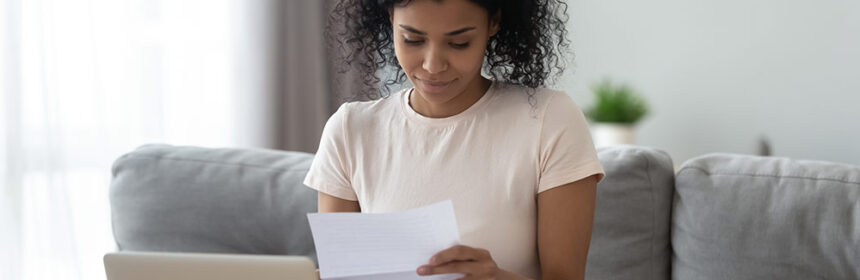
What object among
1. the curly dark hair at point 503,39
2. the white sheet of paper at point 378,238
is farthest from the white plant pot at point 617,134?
the white sheet of paper at point 378,238

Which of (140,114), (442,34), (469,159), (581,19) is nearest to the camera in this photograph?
(442,34)

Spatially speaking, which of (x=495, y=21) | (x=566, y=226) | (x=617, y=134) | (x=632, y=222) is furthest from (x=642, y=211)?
(x=617, y=134)

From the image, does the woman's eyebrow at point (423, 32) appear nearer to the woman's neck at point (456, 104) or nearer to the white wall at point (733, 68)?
the woman's neck at point (456, 104)

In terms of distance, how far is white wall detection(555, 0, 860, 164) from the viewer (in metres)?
3.74

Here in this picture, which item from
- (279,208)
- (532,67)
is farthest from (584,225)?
(279,208)

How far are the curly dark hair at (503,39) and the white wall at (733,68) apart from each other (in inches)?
84.6

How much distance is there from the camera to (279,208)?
5.82ft

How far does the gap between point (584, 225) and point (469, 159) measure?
0.22 metres

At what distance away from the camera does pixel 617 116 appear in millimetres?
4016

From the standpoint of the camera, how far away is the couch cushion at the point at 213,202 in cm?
177

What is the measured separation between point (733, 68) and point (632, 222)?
279 centimetres

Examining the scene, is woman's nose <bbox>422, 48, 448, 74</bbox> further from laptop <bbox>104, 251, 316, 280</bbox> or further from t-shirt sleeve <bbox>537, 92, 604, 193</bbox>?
laptop <bbox>104, 251, 316, 280</bbox>

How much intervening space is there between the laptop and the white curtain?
4.77 ft

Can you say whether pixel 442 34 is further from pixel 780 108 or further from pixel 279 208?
pixel 780 108
